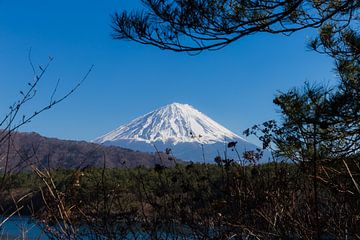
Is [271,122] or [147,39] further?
[147,39]

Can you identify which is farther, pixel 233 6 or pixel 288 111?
pixel 288 111

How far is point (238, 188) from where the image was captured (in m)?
2.71

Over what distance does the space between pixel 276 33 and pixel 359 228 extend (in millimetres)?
3391

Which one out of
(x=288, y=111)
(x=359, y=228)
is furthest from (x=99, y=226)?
(x=288, y=111)

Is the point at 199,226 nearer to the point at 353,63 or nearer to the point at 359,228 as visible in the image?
the point at 359,228

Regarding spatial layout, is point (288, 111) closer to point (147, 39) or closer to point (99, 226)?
point (147, 39)

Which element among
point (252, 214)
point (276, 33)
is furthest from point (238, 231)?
point (276, 33)

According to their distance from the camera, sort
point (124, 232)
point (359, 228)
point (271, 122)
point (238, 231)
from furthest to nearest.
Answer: point (271, 122)
point (124, 232)
point (238, 231)
point (359, 228)

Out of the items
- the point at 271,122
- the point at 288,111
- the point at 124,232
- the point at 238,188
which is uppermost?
the point at 288,111

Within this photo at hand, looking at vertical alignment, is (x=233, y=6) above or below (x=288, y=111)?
above

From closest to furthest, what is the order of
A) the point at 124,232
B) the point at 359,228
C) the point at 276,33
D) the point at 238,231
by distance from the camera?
the point at 359,228 → the point at 238,231 → the point at 124,232 → the point at 276,33

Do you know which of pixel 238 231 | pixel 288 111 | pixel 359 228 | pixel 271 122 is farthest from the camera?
pixel 288 111

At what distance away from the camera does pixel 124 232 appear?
103 inches

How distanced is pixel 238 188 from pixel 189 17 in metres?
2.67
